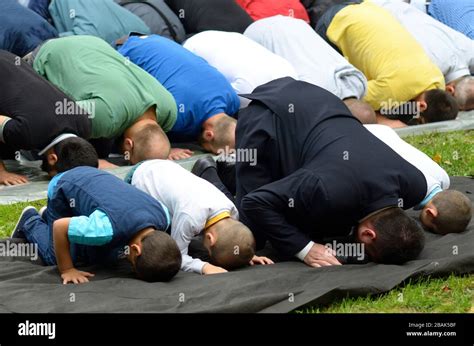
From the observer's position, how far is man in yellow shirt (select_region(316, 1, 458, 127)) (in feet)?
29.2

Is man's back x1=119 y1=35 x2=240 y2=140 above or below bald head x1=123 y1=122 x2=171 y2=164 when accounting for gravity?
above

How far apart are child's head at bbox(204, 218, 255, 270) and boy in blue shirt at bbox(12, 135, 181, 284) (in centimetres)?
25

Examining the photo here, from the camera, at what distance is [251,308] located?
533cm

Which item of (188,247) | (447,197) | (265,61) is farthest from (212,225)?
(265,61)

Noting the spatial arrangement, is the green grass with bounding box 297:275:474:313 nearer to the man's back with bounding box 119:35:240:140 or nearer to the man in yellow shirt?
the man's back with bounding box 119:35:240:140

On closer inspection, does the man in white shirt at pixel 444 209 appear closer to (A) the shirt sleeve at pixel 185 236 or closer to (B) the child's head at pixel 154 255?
(A) the shirt sleeve at pixel 185 236

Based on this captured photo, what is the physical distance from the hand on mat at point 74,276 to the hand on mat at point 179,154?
217cm

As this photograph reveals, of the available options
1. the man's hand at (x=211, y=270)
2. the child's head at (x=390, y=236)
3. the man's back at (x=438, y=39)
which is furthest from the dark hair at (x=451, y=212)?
the man's back at (x=438, y=39)

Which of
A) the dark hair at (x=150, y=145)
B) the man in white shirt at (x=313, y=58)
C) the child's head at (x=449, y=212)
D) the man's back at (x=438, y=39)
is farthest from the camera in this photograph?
the man's back at (x=438, y=39)

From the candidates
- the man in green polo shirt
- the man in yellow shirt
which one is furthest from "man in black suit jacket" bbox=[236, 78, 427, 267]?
the man in yellow shirt

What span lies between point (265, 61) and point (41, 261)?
9.91 ft

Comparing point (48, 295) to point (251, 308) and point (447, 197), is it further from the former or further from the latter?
point (447, 197)

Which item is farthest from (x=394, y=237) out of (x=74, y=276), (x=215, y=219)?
(x=74, y=276)

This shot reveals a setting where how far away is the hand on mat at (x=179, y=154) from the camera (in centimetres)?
788
